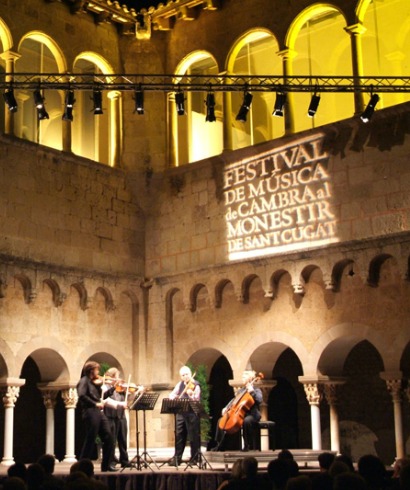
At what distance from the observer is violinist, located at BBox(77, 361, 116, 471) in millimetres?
11227

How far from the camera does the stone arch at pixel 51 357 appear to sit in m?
15.1

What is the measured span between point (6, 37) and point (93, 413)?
7.24 metres

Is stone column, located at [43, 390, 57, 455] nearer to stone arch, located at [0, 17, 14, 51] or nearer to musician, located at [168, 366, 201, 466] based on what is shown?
musician, located at [168, 366, 201, 466]

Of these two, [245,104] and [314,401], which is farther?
[314,401]

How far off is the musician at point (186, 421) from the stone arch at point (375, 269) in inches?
127

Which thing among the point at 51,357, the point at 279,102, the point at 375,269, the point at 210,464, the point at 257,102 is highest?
the point at 257,102

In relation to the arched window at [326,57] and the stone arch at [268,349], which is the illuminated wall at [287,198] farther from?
the arched window at [326,57]

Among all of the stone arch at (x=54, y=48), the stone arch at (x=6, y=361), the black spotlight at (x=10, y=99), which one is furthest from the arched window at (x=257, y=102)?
the stone arch at (x=6, y=361)

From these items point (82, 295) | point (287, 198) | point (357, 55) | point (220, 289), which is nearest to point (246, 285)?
point (220, 289)

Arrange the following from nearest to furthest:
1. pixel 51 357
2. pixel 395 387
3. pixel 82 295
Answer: pixel 395 387 < pixel 51 357 < pixel 82 295

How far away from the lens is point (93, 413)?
11.3 m

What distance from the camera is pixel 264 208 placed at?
15.6m

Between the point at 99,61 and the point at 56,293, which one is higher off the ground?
the point at 99,61

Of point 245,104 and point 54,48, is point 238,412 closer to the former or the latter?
point 245,104
